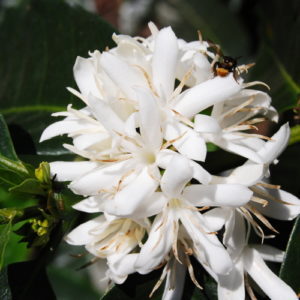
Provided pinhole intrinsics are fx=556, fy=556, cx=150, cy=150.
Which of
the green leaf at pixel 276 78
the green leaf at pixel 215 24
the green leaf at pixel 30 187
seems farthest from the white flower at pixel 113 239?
the green leaf at pixel 215 24

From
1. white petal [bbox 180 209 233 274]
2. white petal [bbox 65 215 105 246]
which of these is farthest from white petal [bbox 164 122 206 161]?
white petal [bbox 65 215 105 246]

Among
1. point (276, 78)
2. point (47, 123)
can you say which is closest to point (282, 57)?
point (276, 78)

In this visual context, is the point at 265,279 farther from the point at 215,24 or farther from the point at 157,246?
the point at 215,24

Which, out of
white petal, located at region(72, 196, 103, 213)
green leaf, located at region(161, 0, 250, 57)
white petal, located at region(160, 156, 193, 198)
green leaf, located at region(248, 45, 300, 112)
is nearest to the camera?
white petal, located at region(160, 156, 193, 198)

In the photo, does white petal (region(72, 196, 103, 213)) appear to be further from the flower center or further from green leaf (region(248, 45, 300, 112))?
green leaf (region(248, 45, 300, 112))

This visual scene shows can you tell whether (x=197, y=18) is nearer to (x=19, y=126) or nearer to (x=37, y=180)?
(x=19, y=126)

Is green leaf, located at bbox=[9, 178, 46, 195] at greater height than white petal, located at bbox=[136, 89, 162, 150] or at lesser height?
lesser

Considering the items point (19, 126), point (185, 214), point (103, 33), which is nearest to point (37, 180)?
point (185, 214)

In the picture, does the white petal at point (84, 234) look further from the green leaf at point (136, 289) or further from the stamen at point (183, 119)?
the stamen at point (183, 119)
